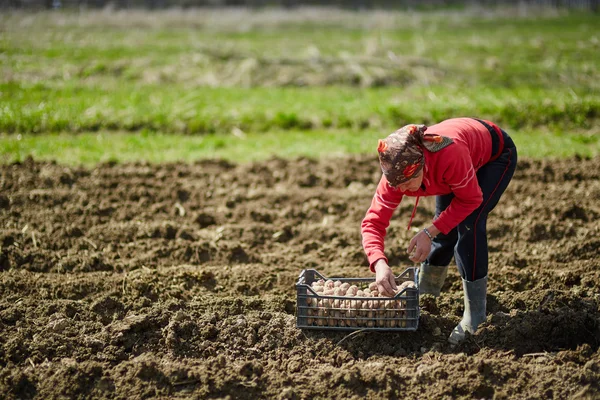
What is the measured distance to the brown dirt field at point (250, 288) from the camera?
161 inches

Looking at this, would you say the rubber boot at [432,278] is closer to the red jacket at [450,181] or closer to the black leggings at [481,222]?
the black leggings at [481,222]

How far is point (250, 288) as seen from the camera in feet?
17.9

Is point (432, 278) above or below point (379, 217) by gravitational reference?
below

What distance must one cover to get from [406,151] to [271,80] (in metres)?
9.52

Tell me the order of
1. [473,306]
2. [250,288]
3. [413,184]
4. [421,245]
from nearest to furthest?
[413,184]
[421,245]
[473,306]
[250,288]

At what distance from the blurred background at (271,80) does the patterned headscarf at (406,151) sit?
16.7 ft

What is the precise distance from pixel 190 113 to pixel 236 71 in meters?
2.99

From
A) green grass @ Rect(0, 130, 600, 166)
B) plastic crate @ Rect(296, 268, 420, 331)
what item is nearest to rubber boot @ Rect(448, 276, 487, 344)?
plastic crate @ Rect(296, 268, 420, 331)

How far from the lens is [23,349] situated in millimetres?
4461

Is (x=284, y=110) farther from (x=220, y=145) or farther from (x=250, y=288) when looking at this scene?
(x=250, y=288)

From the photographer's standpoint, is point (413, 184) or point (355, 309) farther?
point (355, 309)

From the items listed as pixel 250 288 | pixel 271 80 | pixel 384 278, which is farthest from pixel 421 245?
pixel 271 80

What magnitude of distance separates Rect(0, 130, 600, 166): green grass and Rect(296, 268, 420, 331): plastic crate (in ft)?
15.2

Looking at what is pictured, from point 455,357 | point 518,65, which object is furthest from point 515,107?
point 455,357
